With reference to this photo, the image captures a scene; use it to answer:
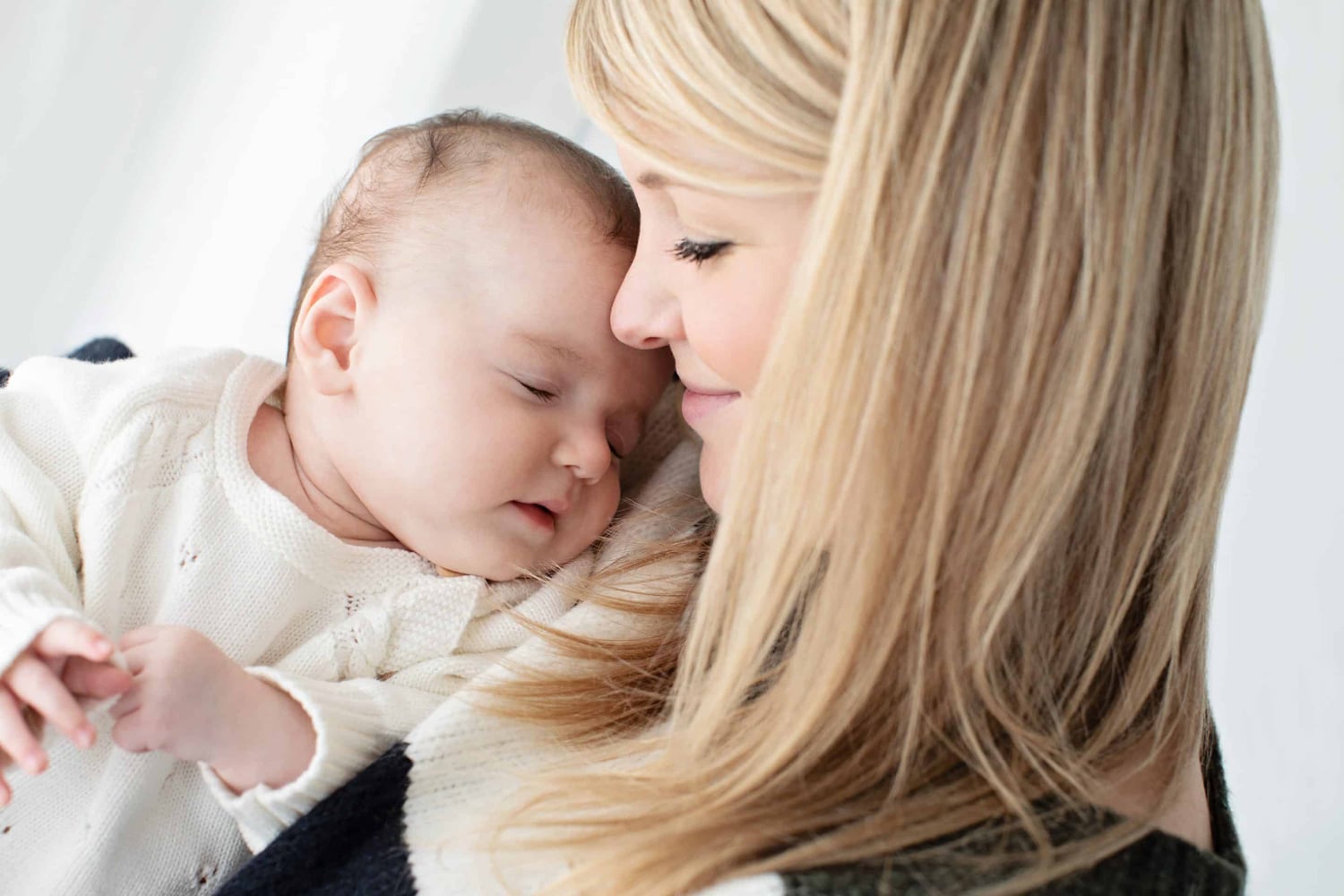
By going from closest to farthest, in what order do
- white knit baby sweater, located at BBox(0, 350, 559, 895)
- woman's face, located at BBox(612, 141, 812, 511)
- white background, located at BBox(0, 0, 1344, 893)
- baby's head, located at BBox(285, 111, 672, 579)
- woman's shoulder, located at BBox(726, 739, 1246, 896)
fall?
1. woman's shoulder, located at BBox(726, 739, 1246, 896)
2. woman's face, located at BBox(612, 141, 812, 511)
3. white knit baby sweater, located at BBox(0, 350, 559, 895)
4. baby's head, located at BBox(285, 111, 672, 579)
5. white background, located at BBox(0, 0, 1344, 893)

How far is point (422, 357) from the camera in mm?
1090

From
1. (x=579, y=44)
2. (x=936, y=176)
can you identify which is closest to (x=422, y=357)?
(x=579, y=44)

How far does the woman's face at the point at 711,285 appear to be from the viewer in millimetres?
837

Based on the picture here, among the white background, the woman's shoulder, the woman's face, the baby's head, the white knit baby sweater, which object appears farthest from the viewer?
the white background

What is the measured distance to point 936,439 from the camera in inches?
30.5

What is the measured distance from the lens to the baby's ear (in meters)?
1.13

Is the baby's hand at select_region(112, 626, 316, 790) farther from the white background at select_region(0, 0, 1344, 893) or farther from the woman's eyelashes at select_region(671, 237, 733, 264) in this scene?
the white background at select_region(0, 0, 1344, 893)

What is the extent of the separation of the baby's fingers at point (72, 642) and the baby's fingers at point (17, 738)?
0.11ft

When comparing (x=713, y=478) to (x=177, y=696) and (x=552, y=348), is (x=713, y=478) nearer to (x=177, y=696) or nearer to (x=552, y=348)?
(x=552, y=348)

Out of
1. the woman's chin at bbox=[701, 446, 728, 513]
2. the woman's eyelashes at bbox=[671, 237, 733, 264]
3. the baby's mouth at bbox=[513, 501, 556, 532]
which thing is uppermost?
the woman's eyelashes at bbox=[671, 237, 733, 264]

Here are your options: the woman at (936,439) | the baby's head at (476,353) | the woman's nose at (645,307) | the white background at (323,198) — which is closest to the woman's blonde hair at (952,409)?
the woman at (936,439)

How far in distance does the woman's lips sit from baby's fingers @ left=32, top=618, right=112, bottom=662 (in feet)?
1.58

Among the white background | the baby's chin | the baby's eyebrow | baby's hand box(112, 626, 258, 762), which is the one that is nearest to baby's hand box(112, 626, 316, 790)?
baby's hand box(112, 626, 258, 762)

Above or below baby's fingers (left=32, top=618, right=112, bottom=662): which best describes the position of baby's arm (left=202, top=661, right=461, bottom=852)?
below
